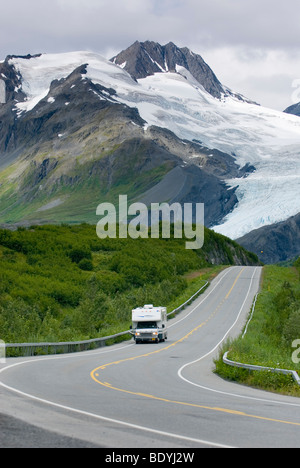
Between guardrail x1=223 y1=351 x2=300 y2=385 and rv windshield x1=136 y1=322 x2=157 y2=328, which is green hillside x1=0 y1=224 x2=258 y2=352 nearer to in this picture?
rv windshield x1=136 y1=322 x2=157 y2=328

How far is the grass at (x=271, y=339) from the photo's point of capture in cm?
1911

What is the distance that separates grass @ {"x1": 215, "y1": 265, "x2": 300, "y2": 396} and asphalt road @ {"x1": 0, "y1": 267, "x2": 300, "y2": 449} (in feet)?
2.11

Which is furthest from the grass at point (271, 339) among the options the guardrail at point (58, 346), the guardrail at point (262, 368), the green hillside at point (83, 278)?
the green hillside at point (83, 278)

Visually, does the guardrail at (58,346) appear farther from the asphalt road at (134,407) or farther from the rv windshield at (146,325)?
the asphalt road at (134,407)

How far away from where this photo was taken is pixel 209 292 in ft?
261

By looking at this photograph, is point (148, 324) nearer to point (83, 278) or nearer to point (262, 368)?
point (262, 368)

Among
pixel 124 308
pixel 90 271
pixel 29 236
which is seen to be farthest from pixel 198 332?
pixel 29 236

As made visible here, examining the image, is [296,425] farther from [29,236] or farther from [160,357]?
[29,236]

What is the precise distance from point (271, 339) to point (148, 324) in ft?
27.0

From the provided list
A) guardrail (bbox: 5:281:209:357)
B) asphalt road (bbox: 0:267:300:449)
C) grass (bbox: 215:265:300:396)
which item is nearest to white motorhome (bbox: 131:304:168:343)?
guardrail (bbox: 5:281:209:357)

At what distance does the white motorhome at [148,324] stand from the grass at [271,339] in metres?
5.93

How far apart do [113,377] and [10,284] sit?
4923 centimetres

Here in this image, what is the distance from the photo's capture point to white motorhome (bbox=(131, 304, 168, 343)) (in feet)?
139
